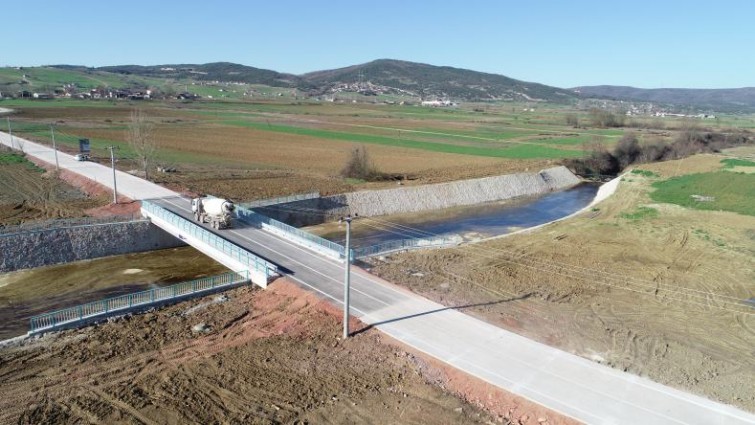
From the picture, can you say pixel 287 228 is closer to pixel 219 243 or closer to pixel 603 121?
pixel 219 243

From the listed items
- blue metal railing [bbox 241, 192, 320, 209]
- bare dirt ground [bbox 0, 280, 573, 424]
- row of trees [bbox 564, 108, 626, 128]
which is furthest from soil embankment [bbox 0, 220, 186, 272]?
row of trees [bbox 564, 108, 626, 128]

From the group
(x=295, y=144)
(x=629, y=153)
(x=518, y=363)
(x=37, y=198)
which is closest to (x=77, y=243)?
(x=37, y=198)

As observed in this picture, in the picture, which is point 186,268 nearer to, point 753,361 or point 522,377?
point 522,377

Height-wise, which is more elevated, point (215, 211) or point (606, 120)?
point (606, 120)

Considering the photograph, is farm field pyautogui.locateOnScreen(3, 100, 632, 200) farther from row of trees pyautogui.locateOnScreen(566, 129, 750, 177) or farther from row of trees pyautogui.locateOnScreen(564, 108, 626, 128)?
row of trees pyautogui.locateOnScreen(564, 108, 626, 128)

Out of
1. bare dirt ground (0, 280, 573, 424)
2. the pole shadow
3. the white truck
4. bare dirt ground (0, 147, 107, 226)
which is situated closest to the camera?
bare dirt ground (0, 280, 573, 424)

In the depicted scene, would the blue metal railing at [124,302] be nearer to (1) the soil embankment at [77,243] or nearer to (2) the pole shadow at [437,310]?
(2) the pole shadow at [437,310]

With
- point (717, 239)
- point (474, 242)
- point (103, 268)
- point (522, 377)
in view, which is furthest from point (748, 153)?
point (103, 268)
